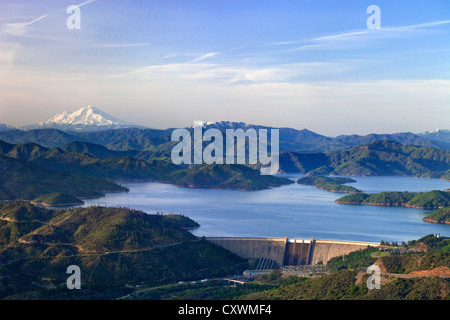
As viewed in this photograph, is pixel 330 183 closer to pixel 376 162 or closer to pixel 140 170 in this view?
pixel 140 170

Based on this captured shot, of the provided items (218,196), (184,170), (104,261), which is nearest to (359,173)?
(184,170)

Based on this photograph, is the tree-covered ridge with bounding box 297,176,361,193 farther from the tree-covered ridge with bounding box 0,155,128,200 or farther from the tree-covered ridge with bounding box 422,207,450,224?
the tree-covered ridge with bounding box 0,155,128,200

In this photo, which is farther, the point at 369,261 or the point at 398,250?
the point at 398,250

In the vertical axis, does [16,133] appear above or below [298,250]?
above

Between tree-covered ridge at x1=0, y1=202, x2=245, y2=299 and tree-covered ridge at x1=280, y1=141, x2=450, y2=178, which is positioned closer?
tree-covered ridge at x1=0, y1=202, x2=245, y2=299

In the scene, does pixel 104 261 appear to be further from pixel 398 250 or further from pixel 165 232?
pixel 398 250

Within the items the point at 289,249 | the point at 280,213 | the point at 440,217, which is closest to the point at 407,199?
the point at 440,217

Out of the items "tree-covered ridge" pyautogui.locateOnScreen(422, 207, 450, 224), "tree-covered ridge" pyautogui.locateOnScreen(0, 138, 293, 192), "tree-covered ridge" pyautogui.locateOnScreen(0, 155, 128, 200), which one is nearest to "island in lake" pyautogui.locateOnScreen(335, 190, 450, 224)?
"tree-covered ridge" pyautogui.locateOnScreen(422, 207, 450, 224)
